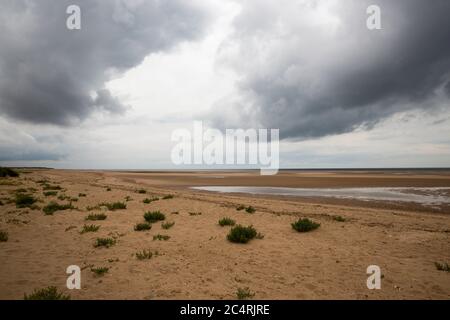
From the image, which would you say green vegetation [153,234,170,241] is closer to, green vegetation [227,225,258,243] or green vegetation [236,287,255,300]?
green vegetation [227,225,258,243]

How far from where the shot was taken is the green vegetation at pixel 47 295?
4.48 meters

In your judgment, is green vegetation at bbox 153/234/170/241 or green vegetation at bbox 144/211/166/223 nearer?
green vegetation at bbox 153/234/170/241

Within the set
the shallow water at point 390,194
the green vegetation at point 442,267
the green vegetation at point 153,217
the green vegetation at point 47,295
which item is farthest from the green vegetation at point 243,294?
the shallow water at point 390,194

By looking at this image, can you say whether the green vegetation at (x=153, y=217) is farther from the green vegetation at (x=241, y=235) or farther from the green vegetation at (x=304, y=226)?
the green vegetation at (x=304, y=226)

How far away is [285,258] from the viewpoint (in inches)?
269

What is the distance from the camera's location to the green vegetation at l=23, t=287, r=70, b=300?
4.48m

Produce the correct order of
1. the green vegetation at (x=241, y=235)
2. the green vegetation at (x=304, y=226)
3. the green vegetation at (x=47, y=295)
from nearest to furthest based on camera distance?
the green vegetation at (x=47, y=295), the green vegetation at (x=241, y=235), the green vegetation at (x=304, y=226)

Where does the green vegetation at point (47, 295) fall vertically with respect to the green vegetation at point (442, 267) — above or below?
above

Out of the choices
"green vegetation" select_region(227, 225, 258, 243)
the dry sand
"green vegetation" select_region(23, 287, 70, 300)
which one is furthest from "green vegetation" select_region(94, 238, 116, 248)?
"green vegetation" select_region(227, 225, 258, 243)

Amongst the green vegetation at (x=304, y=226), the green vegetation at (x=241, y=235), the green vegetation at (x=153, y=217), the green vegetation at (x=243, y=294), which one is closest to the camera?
the green vegetation at (x=243, y=294)

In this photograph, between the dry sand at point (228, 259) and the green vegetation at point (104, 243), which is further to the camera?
the green vegetation at point (104, 243)

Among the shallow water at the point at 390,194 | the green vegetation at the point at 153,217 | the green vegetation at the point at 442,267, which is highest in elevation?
the green vegetation at the point at 153,217

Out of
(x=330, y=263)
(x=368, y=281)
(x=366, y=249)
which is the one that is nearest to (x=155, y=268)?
(x=330, y=263)
